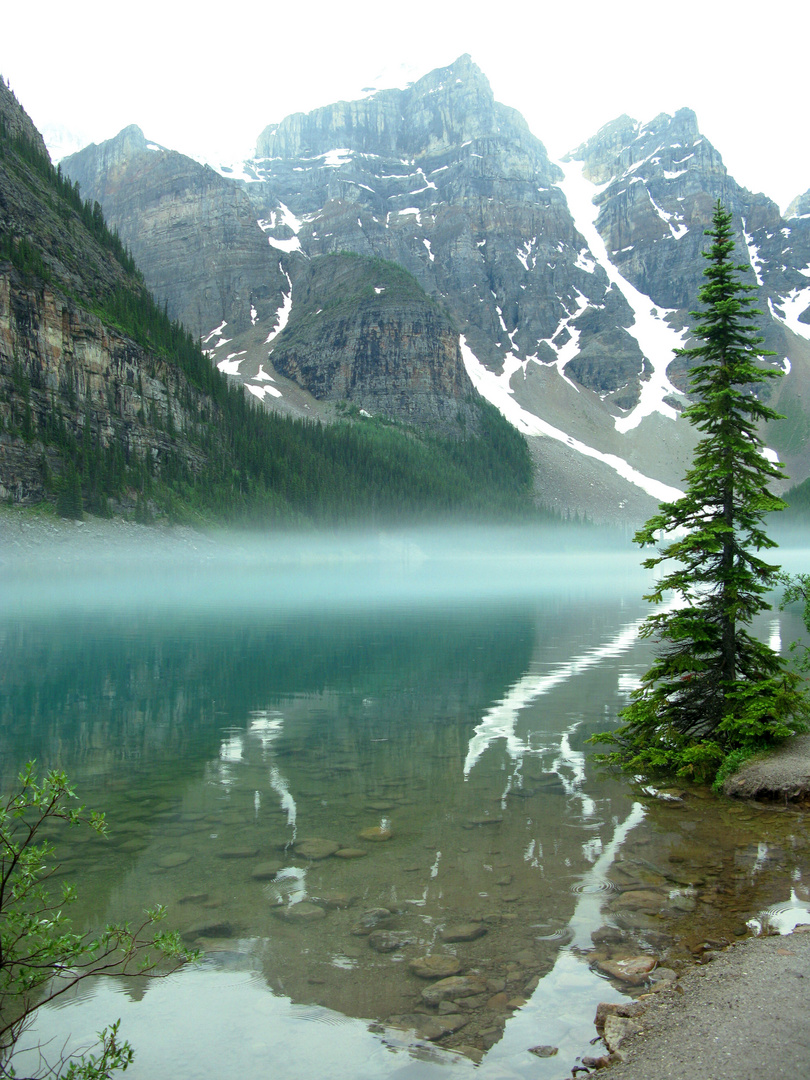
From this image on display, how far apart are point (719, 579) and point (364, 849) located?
9.20m

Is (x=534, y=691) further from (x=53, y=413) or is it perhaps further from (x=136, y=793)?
(x=53, y=413)

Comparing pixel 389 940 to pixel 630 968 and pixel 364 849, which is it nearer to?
pixel 630 968

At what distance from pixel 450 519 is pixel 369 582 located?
85.5 meters

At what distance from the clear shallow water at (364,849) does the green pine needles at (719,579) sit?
1.86m

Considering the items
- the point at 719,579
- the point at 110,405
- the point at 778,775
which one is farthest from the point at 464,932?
the point at 110,405

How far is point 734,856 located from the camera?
10195 mm

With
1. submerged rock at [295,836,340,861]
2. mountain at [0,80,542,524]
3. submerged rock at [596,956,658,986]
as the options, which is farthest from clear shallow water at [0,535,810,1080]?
mountain at [0,80,542,524]

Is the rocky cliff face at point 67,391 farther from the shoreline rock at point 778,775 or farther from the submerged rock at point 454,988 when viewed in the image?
the submerged rock at point 454,988

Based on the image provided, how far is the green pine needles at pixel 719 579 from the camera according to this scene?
14172mm

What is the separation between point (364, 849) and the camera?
35.3 feet

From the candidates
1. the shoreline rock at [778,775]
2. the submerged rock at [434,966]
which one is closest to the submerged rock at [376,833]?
the submerged rock at [434,966]

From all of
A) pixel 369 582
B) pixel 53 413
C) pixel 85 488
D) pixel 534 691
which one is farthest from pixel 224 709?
pixel 53 413

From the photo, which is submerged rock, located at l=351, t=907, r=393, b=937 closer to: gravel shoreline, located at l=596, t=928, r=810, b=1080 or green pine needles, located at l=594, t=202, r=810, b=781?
gravel shoreline, located at l=596, t=928, r=810, b=1080

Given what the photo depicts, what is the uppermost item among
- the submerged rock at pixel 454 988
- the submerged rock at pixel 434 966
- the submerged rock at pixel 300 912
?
the submerged rock at pixel 454 988
